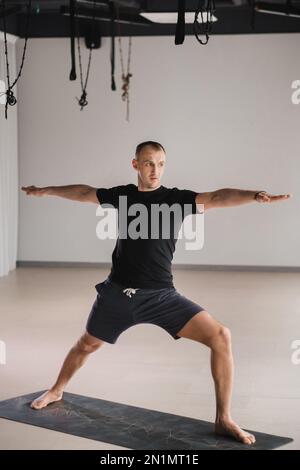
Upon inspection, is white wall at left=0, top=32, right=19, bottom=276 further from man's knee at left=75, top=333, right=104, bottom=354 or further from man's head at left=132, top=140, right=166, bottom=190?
man's head at left=132, top=140, right=166, bottom=190

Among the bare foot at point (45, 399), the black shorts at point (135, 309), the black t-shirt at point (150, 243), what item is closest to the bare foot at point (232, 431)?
A: the black shorts at point (135, 309)

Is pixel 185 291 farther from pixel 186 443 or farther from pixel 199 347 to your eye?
pixel 186 443

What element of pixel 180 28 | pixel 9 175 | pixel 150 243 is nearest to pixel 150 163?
pixel 150 243

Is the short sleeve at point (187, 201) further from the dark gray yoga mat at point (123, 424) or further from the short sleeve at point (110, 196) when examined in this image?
the dark gray yoga mat at point (123, 424)

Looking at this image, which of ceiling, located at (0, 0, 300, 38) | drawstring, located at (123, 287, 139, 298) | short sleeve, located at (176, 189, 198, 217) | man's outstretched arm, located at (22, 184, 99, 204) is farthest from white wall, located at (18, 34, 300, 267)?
drawstring, located at (123, 287, 139, 298)

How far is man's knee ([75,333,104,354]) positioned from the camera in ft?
14.1

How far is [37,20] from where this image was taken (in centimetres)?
988

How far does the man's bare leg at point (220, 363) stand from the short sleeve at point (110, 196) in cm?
72

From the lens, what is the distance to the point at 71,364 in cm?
445

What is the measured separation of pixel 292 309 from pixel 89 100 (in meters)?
3.80

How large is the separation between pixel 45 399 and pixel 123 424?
0.54 metres

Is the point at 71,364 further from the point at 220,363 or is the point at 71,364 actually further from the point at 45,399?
the point at 220,363

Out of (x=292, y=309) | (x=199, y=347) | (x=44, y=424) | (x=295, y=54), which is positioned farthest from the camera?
(x=295, y=54)

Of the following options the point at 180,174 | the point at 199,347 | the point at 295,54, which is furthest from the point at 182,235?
the point at 199,347
